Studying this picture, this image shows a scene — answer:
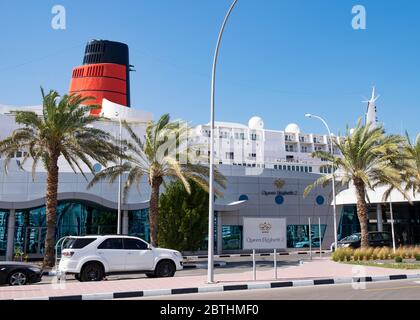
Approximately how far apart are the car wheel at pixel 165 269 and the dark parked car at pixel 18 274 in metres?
4.46

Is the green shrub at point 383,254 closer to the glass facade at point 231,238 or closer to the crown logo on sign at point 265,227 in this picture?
the crown logo on sign at point 265,227

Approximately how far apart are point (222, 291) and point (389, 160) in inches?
695

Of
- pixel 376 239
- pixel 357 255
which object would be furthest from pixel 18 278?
pixel 376 239

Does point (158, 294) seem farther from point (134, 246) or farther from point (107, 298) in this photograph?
point (134, 246)

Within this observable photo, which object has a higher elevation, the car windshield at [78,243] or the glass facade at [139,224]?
the glass facade at [139,224]

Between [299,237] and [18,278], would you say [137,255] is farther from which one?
[299,237]

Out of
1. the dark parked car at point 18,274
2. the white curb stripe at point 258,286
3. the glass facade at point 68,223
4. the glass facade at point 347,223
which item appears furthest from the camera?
the glass facade at point 347,223

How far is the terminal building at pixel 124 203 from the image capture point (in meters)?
31.0

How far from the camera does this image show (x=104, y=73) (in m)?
55.2

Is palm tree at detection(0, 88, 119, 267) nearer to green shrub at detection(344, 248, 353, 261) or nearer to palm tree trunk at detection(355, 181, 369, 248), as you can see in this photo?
green shrub at detection(344, 248, 353, 261)

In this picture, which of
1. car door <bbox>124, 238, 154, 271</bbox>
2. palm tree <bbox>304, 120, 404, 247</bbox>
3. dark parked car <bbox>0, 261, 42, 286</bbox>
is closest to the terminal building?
palm tree <bbox>304, 120, 404, 247</bbox>

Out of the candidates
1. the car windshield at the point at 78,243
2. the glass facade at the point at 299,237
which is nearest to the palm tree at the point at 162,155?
the car windshield at the point at 78,243

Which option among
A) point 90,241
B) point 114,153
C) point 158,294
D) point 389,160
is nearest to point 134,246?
point 90,241

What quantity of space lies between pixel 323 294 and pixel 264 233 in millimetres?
4407
